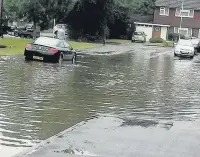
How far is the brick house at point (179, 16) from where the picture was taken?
3041 inches

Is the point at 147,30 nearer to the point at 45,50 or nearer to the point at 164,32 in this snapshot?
the point at 164,32

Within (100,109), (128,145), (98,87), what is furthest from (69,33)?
(128,145)

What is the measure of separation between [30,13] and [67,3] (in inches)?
200

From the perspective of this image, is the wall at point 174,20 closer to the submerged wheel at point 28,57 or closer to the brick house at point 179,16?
the brick house at point 179,16

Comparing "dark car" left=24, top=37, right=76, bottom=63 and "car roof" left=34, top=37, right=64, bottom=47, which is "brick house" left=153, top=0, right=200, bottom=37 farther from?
"dark car" left=24, top=37, right=76, bottom=63

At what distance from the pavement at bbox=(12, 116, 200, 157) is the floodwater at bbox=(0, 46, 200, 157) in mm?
387

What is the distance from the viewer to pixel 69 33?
55781 millimetres

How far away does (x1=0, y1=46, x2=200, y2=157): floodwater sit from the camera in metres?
9.18

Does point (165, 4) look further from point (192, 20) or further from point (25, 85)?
point (25, 85)

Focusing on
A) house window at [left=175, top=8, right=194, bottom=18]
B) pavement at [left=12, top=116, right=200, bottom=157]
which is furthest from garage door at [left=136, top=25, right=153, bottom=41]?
pavement at [left=12, top=116, right=200, bottom=157]

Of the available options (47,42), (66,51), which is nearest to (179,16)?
(66,51)

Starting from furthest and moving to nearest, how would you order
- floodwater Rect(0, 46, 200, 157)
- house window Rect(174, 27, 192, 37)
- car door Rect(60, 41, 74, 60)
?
house window Rect(174, 27, 192, 37)
car door Rect(60, 41, 74, 60)
floodwater Rect(0, 46, 200, 157)

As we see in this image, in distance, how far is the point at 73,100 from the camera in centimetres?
1286

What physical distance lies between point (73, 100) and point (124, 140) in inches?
195
